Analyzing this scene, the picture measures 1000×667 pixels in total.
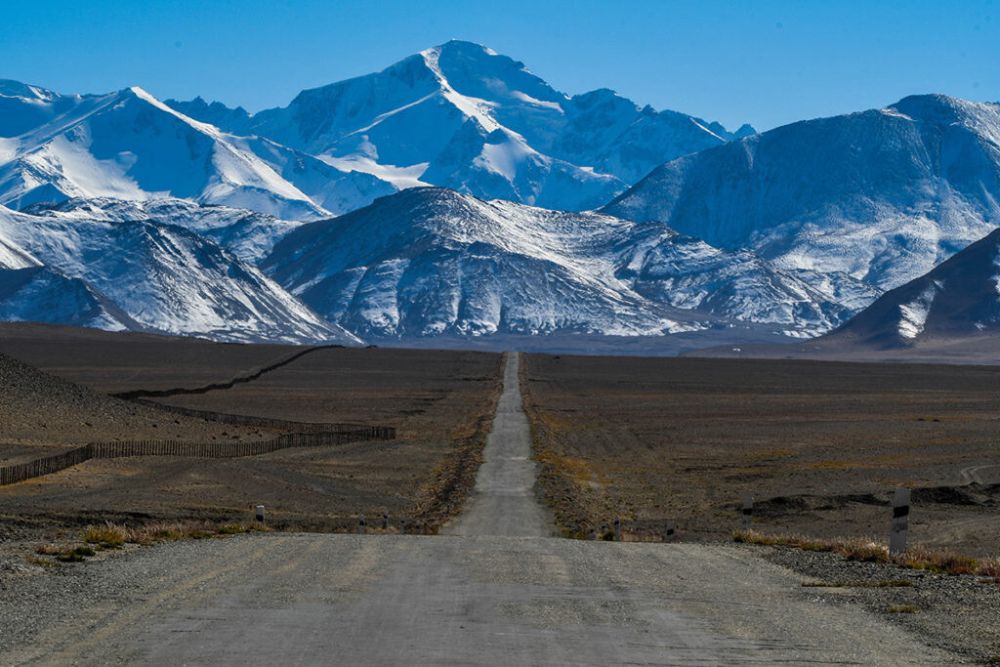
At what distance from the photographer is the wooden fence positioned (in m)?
50.7

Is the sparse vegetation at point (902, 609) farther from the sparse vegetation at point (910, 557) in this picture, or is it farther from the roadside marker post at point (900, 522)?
the roadside marker post at point (900, 522)

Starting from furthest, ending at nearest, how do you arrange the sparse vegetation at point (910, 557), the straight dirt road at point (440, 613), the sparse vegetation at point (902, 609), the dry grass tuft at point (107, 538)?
the dry grass tuft at point (107, 538), the sparse vegetation at point (910, 557), the sparse vegetation at point (902, 609), the straight dirt road at point (440, 613)

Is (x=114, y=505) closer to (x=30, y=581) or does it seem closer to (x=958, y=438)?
(x=30, y=581)

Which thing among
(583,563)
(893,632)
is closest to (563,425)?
(583,563)

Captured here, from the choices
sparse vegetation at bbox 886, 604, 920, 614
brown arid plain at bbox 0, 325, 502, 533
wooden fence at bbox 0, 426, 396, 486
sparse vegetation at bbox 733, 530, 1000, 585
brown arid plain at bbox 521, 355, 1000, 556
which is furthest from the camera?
wooden fence at bbox 0, 426, 396, 486

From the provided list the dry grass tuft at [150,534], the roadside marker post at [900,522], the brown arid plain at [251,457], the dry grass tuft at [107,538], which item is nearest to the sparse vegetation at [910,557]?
the roadside marker post at [900,522]

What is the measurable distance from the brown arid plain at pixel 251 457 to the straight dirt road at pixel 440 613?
35.3ft

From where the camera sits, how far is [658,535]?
129 ft

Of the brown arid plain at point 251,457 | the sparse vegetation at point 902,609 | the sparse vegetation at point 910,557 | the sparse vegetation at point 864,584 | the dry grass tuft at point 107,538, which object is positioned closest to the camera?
the sparse vegetation at point 902,609

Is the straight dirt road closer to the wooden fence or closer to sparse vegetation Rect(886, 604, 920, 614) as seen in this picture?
sparse vegetation Rect(886, 604, 920, 614)

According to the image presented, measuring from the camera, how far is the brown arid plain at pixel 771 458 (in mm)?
44656

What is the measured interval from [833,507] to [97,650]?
3581 centimetres

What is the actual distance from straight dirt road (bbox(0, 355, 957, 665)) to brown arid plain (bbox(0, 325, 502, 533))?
10745 millimetres

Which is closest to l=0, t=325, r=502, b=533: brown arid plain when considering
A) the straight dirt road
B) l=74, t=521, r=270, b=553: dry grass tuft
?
l=74, t=521, r=270, b=553: dry grass tuft
